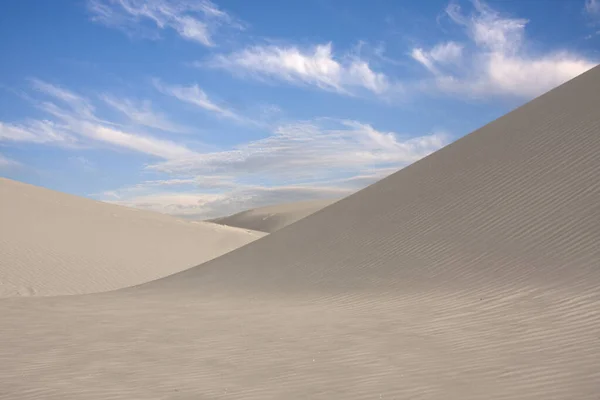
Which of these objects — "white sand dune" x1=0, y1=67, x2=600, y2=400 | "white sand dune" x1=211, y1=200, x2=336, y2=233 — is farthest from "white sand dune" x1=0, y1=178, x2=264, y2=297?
"white sand dune" x1=211, y1=200, x2=336, y2=233

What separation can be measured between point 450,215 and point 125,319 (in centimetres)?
844

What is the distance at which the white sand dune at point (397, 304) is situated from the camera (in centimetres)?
559

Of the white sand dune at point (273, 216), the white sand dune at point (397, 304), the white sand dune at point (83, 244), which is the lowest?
the white sand dune at point (397, 304)

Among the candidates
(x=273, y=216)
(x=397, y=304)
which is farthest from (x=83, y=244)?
(x=273, y=216)

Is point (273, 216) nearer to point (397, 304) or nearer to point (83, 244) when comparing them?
point (83, 244)

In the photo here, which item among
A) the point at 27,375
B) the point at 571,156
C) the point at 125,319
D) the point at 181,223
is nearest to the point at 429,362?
the point at 27,375

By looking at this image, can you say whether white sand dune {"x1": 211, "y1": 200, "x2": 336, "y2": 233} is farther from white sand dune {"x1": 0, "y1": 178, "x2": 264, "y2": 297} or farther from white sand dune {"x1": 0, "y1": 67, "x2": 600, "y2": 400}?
white sand dune {"x1": 0, "y1": 67, "x2": 600, "y2": 400}

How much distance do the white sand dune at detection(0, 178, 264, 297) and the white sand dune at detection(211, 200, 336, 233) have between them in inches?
1391

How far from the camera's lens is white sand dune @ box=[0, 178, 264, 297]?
20062mm

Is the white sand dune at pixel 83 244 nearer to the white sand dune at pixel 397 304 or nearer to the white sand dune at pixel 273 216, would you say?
the white sand dune at pixel 397 304

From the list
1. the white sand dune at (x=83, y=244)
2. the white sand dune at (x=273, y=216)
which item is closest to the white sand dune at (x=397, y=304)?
the white sand dune at (x=83, y=244)

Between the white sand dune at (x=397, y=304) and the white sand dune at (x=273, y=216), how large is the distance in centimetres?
5220

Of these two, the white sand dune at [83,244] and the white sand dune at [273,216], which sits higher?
the white sand dune at [273,216]

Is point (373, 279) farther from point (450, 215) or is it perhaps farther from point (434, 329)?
point (434, 329)
